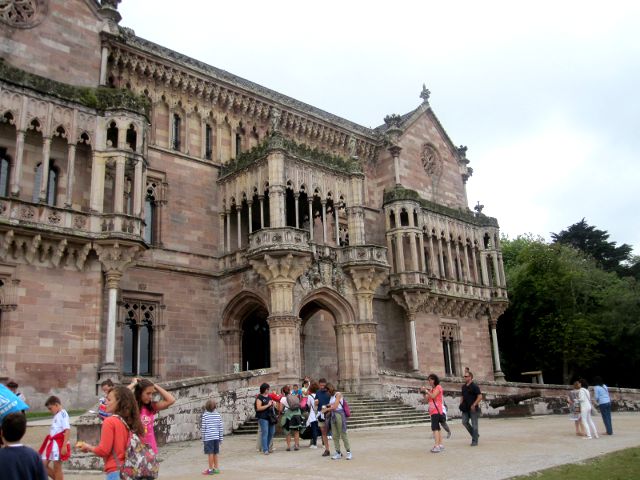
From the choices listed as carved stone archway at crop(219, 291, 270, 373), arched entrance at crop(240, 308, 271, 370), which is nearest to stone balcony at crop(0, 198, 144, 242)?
carved stone archway at crop(219, 291, 270, 373)

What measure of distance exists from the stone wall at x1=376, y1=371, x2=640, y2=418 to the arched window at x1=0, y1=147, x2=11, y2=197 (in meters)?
16.3

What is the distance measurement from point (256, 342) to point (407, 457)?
55.2ft

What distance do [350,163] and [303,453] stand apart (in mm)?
17410

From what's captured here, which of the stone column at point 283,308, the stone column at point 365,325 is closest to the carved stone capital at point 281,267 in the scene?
the stone column at point 283,308

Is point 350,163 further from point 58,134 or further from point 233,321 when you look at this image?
point 58,134

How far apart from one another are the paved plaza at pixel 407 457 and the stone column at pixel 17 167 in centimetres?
880

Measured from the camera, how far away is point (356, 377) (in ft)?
86.6

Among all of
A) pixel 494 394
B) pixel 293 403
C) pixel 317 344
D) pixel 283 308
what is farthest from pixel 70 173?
pixel 494 394

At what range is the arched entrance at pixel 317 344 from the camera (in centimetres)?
2956

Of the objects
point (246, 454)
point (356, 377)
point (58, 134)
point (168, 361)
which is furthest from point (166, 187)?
point (246, 454)

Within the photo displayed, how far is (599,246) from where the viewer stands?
5566cm

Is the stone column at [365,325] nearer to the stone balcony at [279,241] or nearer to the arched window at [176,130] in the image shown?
the stone balcony at [279,241]

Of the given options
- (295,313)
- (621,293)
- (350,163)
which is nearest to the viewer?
(295,313)

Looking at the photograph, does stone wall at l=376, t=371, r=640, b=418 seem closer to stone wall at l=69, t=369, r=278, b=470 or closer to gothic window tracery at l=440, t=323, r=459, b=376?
gothic window tracery at l=440, t=323, r=459, b=376
